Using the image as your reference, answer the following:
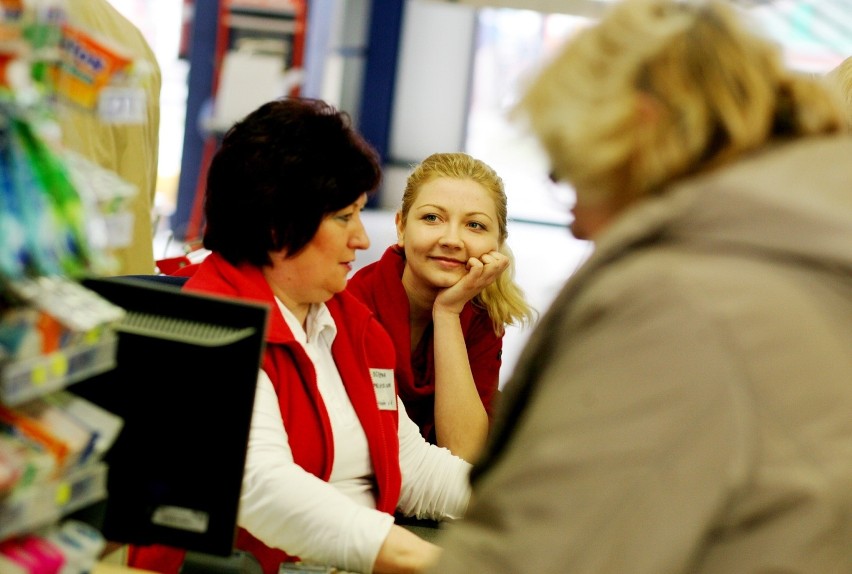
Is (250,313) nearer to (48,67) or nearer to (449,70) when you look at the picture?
(48,67)

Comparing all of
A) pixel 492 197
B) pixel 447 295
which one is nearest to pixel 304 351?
pixel 447 295

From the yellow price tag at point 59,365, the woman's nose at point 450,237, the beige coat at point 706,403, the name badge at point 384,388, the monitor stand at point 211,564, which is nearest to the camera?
the beige coat at point 706,403

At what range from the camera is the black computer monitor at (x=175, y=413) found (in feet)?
4.61

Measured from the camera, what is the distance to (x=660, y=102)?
116 cm

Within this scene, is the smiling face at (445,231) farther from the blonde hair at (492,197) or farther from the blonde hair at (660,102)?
the blonde hair at (660,102)

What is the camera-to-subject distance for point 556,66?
1.23 metres

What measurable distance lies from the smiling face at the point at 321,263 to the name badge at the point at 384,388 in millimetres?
235

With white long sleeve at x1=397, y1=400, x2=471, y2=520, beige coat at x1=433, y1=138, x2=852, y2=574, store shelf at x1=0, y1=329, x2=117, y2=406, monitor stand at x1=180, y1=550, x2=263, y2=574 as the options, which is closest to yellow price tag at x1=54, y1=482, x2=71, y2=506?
store shelf at x1=0, y1=329, x2=117, y2=406

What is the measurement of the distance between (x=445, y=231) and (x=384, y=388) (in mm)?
628

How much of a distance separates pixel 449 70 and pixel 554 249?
3.58 m

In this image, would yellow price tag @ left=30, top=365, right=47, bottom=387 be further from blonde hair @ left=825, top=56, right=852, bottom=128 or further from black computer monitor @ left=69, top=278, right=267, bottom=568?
blonde hair @ left=825, top=56, right=852, bottom=128

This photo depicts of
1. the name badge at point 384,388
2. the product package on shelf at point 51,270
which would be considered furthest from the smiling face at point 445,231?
the product package on shelf at point 51,270

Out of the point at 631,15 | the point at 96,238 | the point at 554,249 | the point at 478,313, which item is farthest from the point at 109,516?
the point at 554,249

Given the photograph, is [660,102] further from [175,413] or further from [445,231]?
[445,231]
